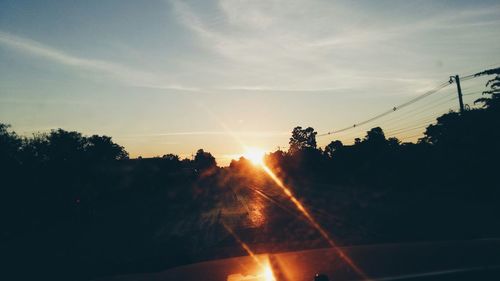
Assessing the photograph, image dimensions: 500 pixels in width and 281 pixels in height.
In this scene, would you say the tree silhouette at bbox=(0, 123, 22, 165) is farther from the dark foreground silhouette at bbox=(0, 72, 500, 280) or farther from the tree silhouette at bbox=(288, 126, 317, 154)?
the tree silhouette at bbox=(288, 126, 317, 154)

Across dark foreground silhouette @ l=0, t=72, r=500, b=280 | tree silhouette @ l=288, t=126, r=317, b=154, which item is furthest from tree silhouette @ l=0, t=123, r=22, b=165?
tree silhouette @ l=288, t=126, r=317, b=154

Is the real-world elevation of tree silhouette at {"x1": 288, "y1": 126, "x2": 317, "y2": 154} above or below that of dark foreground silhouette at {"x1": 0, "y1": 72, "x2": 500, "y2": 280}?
above

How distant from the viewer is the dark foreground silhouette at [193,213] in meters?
11.7

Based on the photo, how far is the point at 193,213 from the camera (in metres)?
24.1

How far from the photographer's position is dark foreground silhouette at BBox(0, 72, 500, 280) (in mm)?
11741

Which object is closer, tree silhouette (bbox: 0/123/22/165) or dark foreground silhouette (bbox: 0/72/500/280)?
dark foreground silhouette (bbox: 0/72/500/280)

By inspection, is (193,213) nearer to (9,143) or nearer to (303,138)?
(9,143)

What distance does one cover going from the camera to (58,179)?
24156 millimetres

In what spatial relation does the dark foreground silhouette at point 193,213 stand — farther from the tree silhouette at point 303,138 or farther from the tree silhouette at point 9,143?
the tree silhouette at point 303,138

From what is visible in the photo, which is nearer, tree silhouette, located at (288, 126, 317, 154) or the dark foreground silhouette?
the dark foreground silhouette

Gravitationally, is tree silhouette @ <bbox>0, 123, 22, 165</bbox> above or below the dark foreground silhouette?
above

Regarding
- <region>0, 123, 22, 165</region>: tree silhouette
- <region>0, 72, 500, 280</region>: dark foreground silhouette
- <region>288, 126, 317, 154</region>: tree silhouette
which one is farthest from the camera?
<region>288, 126, 317, 154</region>: tree silhouette

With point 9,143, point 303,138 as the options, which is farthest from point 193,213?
point 303,138

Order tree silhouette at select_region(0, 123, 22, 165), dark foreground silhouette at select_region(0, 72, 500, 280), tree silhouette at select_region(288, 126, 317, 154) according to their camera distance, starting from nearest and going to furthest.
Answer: dark foreground silhouette at select_region(0, 72, 500, 280)
tree silhouette at select_region(0, 123, 22, 165)
tree silhouette at select_region(288, 126, 317, 154)
